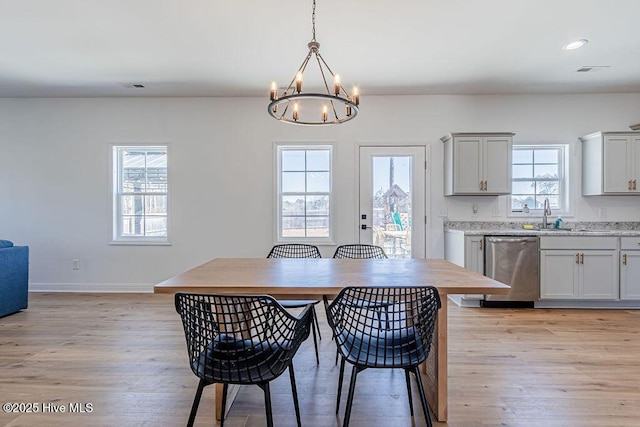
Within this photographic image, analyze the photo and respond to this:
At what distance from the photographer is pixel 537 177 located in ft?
14.7

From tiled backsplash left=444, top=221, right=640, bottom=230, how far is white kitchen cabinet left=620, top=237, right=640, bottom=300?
0.56 meters

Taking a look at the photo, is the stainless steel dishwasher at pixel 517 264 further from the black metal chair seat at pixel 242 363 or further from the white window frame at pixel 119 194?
the white window frame at pixel 119 194

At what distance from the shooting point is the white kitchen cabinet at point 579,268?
3779 mm

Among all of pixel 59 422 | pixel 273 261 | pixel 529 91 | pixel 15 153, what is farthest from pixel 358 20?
pixel 15 153

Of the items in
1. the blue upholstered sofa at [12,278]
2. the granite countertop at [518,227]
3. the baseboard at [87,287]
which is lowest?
the baseboard at [87,287]

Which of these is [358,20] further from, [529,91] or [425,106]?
[529,91]

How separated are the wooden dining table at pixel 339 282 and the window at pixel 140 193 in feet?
9.45

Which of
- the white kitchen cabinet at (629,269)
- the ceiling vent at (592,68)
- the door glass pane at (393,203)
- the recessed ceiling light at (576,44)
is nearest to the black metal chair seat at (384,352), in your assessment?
the door glass pane at (393,203)

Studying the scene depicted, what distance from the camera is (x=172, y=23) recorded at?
280 centimetres

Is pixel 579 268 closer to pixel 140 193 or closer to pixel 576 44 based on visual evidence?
pixel 576 44

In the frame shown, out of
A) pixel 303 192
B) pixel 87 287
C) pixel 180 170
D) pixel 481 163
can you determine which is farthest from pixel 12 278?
pixel 481 163

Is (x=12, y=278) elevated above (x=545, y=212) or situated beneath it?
situated beneath

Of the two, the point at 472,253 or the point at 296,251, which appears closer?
the point at 296,251

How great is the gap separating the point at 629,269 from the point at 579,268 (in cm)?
54
